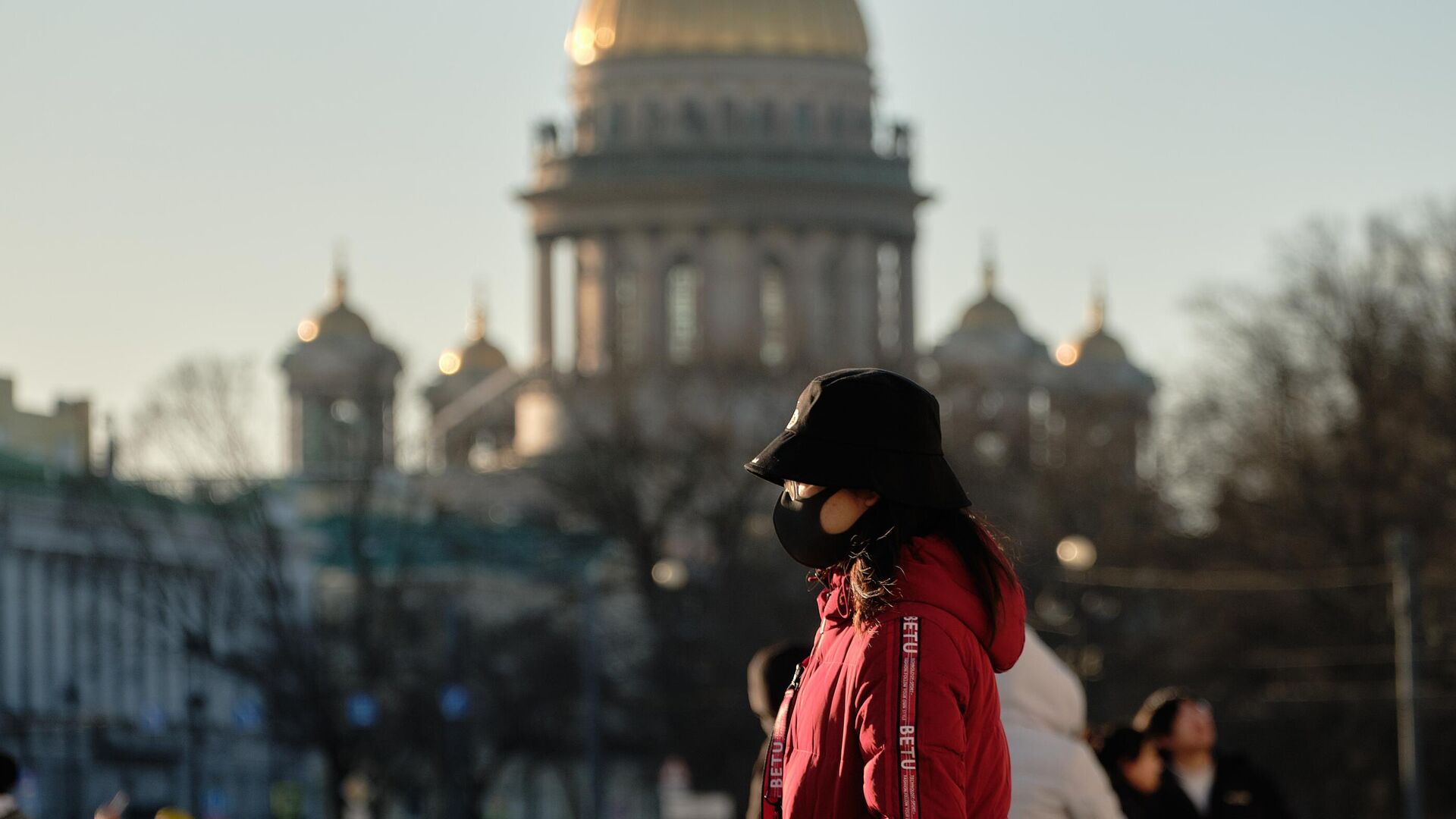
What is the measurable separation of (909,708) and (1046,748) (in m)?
2.99

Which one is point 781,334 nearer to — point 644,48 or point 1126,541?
point 644,48

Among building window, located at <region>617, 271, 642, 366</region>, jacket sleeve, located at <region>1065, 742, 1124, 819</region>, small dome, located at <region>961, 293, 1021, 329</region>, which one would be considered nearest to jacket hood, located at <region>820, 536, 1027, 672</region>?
jacket sleeve, located at <region>1065, 742, 1124, 819</region>

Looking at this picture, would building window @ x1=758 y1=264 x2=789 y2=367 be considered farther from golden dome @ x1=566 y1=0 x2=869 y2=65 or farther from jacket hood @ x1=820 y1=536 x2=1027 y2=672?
jacket hood @ x1=820 y1=536 x2=1027 y2=672

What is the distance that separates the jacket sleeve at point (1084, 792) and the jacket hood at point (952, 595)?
8.44 ft

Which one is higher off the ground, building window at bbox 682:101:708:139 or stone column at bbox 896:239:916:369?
building window at bbox 682:101:708:139

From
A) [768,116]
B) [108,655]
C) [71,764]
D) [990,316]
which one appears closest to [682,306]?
[768,116]

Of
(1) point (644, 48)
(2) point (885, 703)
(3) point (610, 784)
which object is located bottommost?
(3) point (610, 784)

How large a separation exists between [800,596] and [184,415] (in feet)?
35.6

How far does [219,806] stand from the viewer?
63.4 m

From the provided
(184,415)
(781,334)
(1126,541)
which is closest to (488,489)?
(781,334)

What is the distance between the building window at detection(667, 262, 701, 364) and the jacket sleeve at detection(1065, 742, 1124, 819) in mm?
100289

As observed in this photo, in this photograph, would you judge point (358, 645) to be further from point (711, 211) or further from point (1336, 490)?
point (711, 211)

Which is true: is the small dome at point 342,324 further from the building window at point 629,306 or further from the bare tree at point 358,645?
the bare tree at point 358,645

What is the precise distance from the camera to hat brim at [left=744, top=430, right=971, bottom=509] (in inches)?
291
